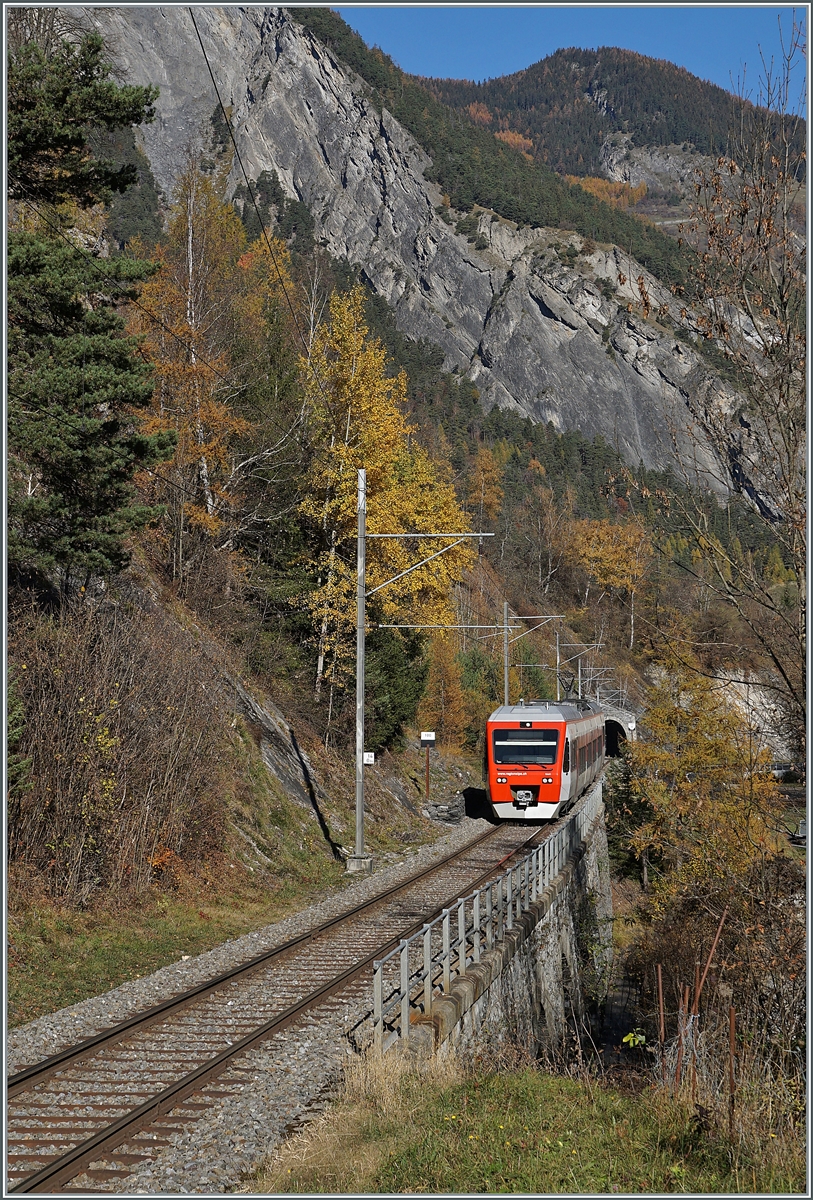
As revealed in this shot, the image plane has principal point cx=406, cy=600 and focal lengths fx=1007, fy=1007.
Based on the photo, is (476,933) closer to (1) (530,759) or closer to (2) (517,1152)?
(2) (517,1152)

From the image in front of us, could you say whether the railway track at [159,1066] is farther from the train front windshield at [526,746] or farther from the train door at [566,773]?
the train door at [566,773]

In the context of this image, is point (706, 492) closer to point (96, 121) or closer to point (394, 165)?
point (96, 121)

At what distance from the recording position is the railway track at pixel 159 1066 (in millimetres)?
6887

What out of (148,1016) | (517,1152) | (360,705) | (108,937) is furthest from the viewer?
(360,705)

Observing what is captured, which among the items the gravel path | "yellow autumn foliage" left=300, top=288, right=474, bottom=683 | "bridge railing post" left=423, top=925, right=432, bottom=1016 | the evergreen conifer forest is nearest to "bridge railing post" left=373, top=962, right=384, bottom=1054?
the gravel path

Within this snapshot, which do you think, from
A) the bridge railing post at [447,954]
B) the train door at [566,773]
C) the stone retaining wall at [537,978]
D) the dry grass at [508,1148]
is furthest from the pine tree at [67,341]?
the train door at [566,773]

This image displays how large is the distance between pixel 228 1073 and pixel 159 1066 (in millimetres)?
696

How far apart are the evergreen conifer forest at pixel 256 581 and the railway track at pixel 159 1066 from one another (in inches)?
61.3

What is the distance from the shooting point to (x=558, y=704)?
31875 mm

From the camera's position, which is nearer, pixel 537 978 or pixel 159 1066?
pixel 159 1066

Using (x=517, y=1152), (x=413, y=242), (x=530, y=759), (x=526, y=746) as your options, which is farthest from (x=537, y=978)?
(x=413, y=242)

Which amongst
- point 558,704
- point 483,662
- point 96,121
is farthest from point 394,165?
→ point 96,121

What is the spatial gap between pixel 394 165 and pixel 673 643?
644 feet

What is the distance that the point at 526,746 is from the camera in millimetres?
29391
